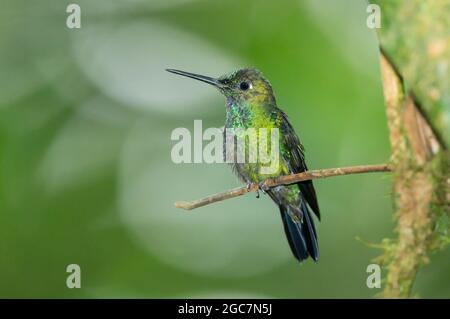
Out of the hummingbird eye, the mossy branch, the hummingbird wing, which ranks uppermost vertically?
the hummingbird eye

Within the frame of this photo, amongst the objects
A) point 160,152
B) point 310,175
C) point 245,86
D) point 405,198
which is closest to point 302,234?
point 245,86

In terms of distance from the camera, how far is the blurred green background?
4844 millimetres

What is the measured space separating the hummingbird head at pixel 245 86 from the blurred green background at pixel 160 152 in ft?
1.30

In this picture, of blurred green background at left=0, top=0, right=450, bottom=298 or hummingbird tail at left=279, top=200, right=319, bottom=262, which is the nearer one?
hummingbird tail at left=279, top=200, right=319, bottom=262

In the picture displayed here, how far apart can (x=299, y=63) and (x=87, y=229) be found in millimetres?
2246

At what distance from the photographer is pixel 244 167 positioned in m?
4.22

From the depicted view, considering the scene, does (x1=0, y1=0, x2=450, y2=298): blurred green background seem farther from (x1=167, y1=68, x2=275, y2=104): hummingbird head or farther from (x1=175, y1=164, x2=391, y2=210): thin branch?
(x1=175, y1=164, x2=391, y2=210): thin branch

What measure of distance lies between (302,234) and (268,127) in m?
0.77

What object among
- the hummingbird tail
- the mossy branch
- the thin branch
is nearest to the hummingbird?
the hummingbird tail

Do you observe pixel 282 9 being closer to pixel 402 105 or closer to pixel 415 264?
pixel 402 105

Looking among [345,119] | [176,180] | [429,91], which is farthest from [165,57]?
[429,91]

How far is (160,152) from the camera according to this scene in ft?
20.1

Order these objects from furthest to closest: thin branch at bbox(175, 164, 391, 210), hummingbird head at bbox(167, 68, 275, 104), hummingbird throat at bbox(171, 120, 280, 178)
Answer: hummingbird head at bbox(167, 68, 275, 104)
hummingbird throat at bbox(171, 120, 280, 178)
thin branch at bbox(175, 164, 391, 210)

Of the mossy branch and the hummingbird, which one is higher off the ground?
the hummingbird
